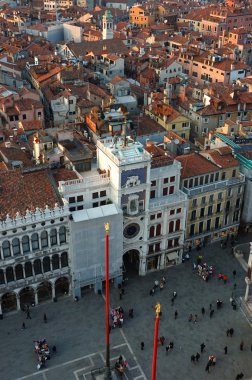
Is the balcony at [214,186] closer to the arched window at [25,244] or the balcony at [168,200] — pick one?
the balcony at [168,200]

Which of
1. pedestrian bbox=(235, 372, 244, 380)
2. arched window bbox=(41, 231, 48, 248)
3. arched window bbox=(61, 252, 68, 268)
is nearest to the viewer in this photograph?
pedestrian bbox=(235, 372, 244, 380)

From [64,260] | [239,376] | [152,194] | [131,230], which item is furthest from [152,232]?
[239,376]

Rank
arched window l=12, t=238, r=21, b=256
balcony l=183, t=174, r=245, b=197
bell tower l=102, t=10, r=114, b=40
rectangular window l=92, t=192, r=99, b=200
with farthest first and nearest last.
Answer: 1. bell tower l=102, t=10, r=114, b=40
2. balcony l=183, t=174, r=245, b=197
3. rectangular window l=92, t=192, r=99, b=200
4. arched window l=12, t=238, r=21, b=256

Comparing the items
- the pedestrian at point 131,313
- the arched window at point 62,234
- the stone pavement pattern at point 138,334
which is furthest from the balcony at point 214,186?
the arched window at point 62,234

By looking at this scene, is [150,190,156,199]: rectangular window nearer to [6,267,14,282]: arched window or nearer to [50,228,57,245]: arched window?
[50,228,57,245]: arched window

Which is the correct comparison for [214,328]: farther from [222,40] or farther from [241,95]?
[222,40]

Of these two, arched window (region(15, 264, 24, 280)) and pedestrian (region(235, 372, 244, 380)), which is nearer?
pedestrian (region(235, 372, 244, 380))

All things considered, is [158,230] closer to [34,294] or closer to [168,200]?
[168,200]

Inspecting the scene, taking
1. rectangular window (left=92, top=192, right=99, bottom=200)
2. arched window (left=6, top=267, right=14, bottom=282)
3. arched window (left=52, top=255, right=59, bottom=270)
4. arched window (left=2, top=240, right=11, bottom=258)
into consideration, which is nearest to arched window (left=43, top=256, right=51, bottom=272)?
arched window (left=52, top=255, right=59, bottom=270)
